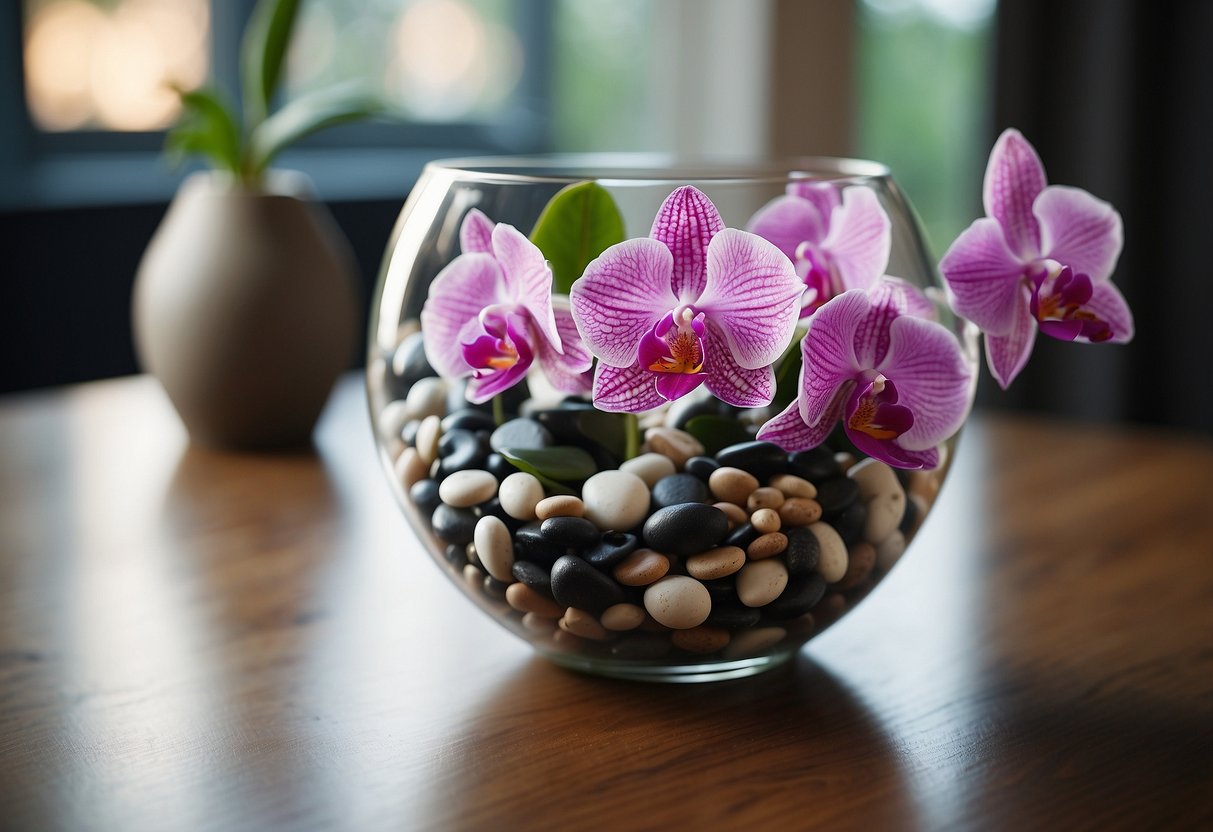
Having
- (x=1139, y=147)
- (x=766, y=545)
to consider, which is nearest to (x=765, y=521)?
(x=766, y=545)

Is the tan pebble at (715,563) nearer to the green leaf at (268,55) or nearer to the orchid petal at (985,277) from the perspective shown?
the orchid petal at (985,277)

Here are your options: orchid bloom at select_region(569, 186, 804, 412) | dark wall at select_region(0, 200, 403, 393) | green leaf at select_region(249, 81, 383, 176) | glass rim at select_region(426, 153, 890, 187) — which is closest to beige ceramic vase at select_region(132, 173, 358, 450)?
green leaf at select_region(249, 81, 383, 176)

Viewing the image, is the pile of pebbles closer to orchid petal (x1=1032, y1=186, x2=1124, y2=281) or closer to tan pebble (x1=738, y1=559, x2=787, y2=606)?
tan pebble (x1=738, y1=559, x2=787, y2=606)

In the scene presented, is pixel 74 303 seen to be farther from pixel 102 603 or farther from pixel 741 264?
pixel 741 264

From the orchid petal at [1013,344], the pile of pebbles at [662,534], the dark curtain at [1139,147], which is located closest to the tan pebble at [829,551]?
the pile of pebbles at [662,534]

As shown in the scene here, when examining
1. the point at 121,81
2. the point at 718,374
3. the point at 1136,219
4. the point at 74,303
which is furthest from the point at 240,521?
the point at 1136,219

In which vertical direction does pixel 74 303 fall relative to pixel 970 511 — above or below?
below

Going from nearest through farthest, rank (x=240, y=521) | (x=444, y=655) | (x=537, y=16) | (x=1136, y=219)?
(x=444, y=655), (x=240, y=521), (x=1136, y=219), (x=537, y=16)
